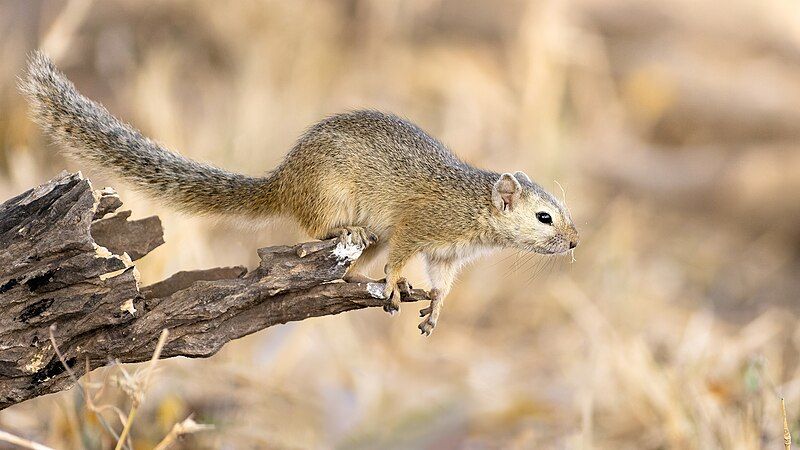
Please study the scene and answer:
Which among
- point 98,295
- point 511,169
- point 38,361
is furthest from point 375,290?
point 511,169

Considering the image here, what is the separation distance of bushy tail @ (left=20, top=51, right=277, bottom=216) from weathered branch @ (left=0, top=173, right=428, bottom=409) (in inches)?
17.4

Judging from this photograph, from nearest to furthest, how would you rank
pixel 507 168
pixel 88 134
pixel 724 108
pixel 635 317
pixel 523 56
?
pixel 88 134
pixel 635 317
pixel 507 168
pixel 523 56
pixel 724 108

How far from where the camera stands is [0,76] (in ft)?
22.1

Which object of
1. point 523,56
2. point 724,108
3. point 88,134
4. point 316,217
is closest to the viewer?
point 88,134

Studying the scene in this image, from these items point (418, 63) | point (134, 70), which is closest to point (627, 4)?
point (418, 63)

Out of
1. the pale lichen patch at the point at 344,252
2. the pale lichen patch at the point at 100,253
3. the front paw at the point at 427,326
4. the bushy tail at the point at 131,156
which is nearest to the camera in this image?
the pale lichen patch at the point at 100,253

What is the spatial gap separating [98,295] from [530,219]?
5.16 ft

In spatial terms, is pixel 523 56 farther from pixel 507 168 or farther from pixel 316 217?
pixel 316 217

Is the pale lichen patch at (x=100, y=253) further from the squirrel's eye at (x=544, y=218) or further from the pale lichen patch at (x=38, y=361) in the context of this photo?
the squirrel's eye at (x=544, y=218)

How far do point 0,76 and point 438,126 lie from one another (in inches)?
124

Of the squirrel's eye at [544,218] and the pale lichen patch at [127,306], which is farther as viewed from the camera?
the squirrel's eye at [544,218]

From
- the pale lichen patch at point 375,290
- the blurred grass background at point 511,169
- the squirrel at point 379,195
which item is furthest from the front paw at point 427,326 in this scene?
the blurred grass background at point 511,169

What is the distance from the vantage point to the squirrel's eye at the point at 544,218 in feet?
11.7

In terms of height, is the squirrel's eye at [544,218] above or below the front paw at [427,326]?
above
